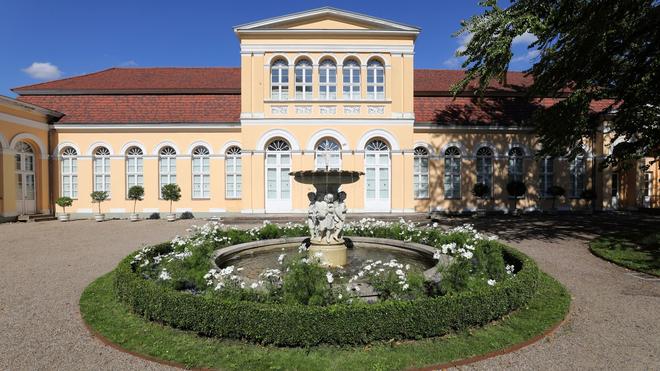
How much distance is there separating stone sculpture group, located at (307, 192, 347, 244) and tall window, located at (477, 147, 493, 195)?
1565 centimetres

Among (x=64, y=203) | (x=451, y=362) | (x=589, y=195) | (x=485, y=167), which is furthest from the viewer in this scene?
A: (x=485, y=167)

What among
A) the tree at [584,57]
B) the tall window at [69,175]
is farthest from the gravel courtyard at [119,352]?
the tall window at [69,175]

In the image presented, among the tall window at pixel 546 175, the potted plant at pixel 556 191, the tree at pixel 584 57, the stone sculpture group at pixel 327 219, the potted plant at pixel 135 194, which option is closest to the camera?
the stone sculpture group at pixel 327 219

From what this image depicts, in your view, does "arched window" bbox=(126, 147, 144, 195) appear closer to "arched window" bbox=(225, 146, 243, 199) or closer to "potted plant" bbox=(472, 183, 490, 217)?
"arched window" bbox=(225, 146, 243, 199)

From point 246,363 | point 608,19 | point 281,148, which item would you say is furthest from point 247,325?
point 281,148

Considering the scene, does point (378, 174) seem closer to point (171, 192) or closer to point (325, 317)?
point (171, 192)

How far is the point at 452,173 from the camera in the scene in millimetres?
21016

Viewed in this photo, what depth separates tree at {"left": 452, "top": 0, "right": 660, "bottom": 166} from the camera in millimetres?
10961

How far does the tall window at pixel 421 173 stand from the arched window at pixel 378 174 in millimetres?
2024

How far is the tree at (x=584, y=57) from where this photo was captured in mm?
10961

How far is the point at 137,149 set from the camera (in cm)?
2102

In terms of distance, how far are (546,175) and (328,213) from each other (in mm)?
18967

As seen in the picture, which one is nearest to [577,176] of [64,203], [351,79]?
[351,79]

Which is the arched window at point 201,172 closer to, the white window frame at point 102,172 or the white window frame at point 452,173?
the white window frame at point 102,172
